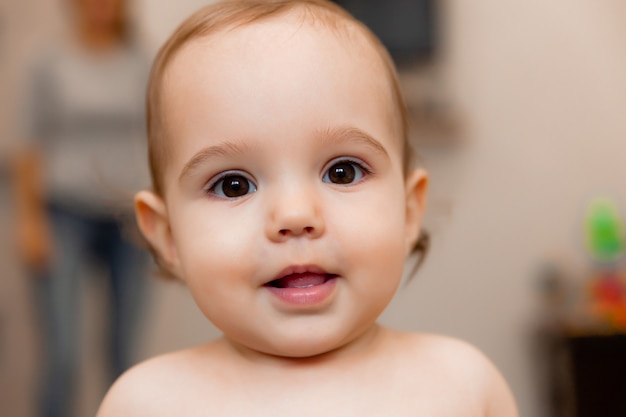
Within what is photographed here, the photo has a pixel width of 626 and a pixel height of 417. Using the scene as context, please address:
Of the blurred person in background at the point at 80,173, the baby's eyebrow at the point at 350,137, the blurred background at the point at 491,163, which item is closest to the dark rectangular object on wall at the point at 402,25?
the blurred background at the point at 491,163

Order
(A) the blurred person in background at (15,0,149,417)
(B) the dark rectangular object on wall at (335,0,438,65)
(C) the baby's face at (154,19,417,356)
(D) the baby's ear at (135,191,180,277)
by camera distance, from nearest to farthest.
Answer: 1. (C) the baby's face at (154,19,417,356)
2. (D) the baby's ear at (135,191,180,277)
3. (A) the blurred person in background at (15,0,149,417)
4. (B) the dark rectangular object on wall at (335,0,438,65)

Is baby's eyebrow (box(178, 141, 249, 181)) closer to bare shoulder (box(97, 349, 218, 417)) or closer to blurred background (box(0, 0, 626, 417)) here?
bare shoulder (box(97, 349, 218, 417))

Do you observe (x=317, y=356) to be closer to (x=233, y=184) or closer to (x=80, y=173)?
(x=233, y=184)

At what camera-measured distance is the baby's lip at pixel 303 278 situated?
68cm

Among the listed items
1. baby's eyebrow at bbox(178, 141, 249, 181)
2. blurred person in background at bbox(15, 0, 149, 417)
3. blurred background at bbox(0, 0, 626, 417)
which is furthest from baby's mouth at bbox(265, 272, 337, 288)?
blurred background at bbox(0, 0, 626, 417)

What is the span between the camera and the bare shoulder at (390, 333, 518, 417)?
0.76m

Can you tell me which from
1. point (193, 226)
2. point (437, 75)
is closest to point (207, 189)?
point (193, 226)

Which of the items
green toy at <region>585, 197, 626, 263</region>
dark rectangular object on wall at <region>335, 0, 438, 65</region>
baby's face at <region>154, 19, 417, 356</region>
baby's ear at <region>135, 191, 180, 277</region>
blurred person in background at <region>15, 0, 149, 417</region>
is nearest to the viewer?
baby's face at <region>154, 19, 417, 356</region>

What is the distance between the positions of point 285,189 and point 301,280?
0.27 ft

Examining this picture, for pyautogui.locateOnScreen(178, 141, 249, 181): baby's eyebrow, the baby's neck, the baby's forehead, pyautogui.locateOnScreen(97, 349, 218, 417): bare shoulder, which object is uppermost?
the baby's forehead

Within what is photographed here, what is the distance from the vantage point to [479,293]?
2697 mm

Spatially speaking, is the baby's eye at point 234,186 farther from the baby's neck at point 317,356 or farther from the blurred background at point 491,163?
the blurred background at point 491,163

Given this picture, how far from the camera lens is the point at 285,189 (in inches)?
26.9

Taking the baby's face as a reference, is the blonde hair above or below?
above
